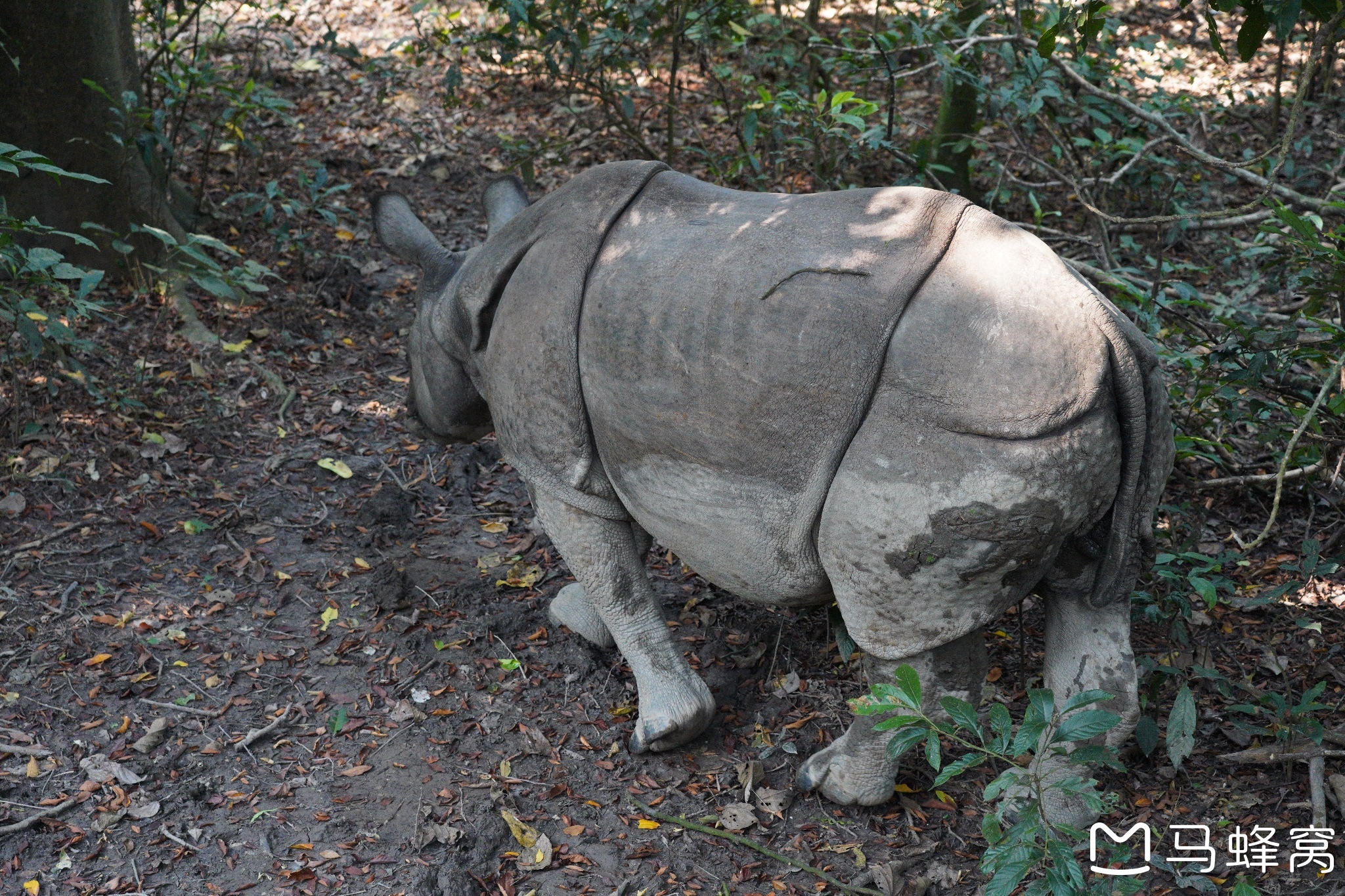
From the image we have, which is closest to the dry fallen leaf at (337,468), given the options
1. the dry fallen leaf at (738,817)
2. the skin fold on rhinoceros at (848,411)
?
the skin fold on rhinoceros at (848,411)

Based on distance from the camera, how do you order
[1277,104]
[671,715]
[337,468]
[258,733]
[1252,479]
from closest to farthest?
[671,715], [258,733], [1252,479], [337,468], [1277,104]

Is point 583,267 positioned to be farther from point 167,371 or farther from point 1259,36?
point 167,371

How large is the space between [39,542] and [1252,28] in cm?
487

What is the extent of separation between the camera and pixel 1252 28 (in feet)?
7.61

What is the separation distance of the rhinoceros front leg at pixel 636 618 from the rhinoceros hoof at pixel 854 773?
483mm

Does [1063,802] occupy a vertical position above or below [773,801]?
above

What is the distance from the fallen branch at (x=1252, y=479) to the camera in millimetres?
4312

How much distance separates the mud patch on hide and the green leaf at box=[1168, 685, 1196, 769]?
1.00 meters

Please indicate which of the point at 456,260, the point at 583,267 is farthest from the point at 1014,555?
the point at 456,260

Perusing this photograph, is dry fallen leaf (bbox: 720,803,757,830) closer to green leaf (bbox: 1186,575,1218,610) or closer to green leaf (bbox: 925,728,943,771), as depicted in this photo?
green leaf (bbox: 925,728,943,771)

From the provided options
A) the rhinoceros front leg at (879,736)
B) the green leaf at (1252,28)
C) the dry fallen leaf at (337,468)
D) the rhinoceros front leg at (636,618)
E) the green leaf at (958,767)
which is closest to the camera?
the green leaf at (1252,28)

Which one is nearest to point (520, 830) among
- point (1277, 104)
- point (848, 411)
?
point (848, 411)

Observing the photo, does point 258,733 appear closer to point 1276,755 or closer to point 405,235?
point 405,235

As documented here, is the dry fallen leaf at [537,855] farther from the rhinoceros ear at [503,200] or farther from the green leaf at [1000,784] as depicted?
the rhinoceros ear at [503,200]
